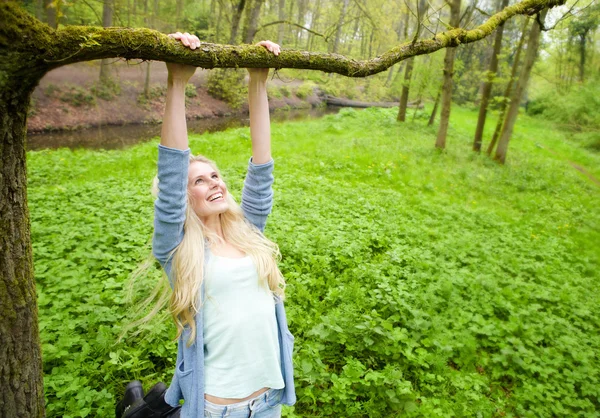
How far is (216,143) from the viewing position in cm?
1298

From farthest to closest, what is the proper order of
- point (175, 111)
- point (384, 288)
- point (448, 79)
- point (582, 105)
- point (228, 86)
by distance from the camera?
1. point (228, 86)
2. point (582, 105)
3. point (448, 79)
4. point (384, 288)
5. point (175, 111)

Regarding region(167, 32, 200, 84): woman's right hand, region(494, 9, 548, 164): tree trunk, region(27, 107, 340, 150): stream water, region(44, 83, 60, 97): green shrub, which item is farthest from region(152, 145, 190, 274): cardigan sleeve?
region(44, 83, 60, 97): green shrub

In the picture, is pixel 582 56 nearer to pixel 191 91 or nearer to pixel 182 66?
pixel 191 91

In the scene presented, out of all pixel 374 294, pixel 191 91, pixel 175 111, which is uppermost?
pixel 191 91

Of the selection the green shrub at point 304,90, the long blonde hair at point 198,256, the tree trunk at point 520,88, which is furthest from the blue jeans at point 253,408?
the green shrub at point 304,90

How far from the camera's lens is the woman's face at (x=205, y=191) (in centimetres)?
210

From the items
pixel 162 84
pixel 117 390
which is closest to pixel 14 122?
pixel 117 390

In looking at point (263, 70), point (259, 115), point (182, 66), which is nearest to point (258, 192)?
point (259, 115)

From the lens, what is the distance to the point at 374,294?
476 cm

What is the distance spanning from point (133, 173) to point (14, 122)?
7710mm

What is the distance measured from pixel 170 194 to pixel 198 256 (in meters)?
0.35

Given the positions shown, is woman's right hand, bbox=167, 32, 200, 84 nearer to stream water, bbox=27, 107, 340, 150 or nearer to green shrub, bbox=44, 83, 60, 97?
stream water, bbox=27, 107, 340, 150

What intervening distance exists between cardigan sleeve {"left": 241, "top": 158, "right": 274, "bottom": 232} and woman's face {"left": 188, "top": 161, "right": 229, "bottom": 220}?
0.24 m

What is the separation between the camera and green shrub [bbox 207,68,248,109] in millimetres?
22312
